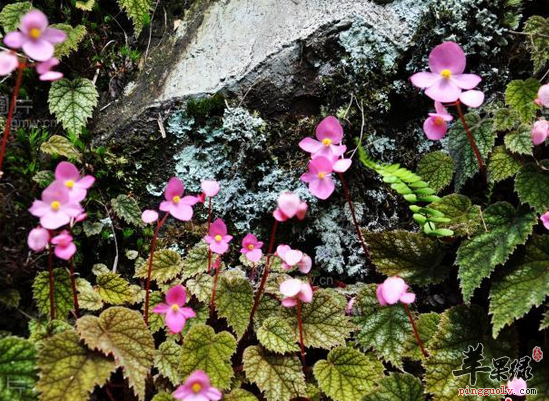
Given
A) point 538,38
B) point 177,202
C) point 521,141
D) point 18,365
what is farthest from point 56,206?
point 538,38

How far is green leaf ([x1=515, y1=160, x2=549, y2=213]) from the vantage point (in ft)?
5.99

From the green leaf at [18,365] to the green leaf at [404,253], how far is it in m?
1.20

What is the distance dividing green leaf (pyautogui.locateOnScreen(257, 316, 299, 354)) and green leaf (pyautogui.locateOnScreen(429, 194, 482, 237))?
68 cm

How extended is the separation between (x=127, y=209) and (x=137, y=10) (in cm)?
86

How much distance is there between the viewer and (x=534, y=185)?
186 cm

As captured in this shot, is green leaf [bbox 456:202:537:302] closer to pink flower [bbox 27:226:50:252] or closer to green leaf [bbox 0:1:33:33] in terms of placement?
pink flower [bbox 27:226:50:252]

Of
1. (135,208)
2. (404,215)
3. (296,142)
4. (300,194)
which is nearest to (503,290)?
(404,215)

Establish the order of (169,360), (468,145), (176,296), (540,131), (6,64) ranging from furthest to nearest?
(468,145) < (540,131) < (169,360) < (176,296) < (6,64)

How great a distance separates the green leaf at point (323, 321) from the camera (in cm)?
184

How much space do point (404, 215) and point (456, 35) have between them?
0.78 meters

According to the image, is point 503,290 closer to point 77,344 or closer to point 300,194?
point 300,194

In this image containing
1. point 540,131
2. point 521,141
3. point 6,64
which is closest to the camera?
point 6,64

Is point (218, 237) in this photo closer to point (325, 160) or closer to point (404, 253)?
point (325, 160)

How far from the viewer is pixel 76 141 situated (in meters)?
2.04
